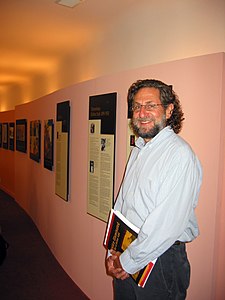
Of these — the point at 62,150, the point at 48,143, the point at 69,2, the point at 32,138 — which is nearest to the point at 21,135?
the point at 32,138

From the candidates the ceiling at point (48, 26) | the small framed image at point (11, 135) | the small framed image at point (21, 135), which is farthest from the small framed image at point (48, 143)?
the small framed image at point (11, 135)

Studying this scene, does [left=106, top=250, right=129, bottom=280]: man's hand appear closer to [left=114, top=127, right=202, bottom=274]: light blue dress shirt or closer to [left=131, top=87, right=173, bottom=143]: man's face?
[left=114, top=127, right=202, bottom=274]: light blue dress shirt

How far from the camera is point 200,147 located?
5.60 feet

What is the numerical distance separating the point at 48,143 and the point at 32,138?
1546 mm

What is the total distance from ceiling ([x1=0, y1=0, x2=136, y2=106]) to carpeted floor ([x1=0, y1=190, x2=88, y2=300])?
3.01m

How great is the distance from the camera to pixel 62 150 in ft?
11.6

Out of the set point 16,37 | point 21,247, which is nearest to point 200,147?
point 16,37

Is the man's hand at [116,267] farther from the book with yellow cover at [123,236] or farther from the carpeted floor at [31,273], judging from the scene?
the carpeted floor at [31,273]

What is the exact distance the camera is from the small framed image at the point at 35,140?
5027 millimetres

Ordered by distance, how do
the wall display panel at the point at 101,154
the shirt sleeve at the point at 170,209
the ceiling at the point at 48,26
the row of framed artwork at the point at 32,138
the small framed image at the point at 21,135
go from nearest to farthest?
1. the shirt sleeve at the point at 170,209
2. the wall display panel at the point at 101,154
3. the ceiling at the point at 48,26
4. the row of framed artwork at the point at 32,138
5. the small framed image at the point at 21,135

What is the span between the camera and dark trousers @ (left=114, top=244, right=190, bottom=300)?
55.7 inches

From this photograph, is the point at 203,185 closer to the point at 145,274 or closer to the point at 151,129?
the point at 151,129

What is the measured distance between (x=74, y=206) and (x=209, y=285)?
6.02 ft

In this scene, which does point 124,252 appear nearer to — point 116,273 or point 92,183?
point 116,273
